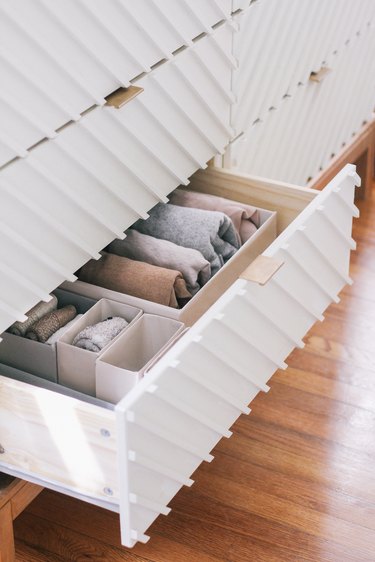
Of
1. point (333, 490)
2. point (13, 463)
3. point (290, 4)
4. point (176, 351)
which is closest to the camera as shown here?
point (176, 351)

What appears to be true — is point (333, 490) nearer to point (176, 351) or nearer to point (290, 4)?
point (176, 351)

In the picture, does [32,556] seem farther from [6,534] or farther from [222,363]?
[222,363]

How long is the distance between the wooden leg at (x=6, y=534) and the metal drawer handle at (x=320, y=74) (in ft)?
3.99

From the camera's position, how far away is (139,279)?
1559mm

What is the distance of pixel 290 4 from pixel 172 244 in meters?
0.60

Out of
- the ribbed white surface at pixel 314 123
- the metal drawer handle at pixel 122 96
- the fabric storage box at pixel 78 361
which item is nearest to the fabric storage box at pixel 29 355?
the fabric storage box at pixel 78 361

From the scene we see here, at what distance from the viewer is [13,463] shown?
136cm

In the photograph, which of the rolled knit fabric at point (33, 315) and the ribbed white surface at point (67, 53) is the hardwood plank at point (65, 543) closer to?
the rolled knit fabric at point (33, 315)

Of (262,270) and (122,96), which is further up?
(122,96)

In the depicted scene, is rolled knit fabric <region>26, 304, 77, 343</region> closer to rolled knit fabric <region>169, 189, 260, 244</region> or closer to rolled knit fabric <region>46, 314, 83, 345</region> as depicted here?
rolled knit fabric <region>46, 314, 83, 345</region>

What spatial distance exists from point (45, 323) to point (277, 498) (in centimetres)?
55

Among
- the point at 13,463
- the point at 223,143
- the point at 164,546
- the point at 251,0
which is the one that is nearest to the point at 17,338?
the point at 13,463

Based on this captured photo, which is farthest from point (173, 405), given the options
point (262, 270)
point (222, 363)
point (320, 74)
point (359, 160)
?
point (359, 160)

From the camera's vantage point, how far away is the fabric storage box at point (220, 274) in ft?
4.92
